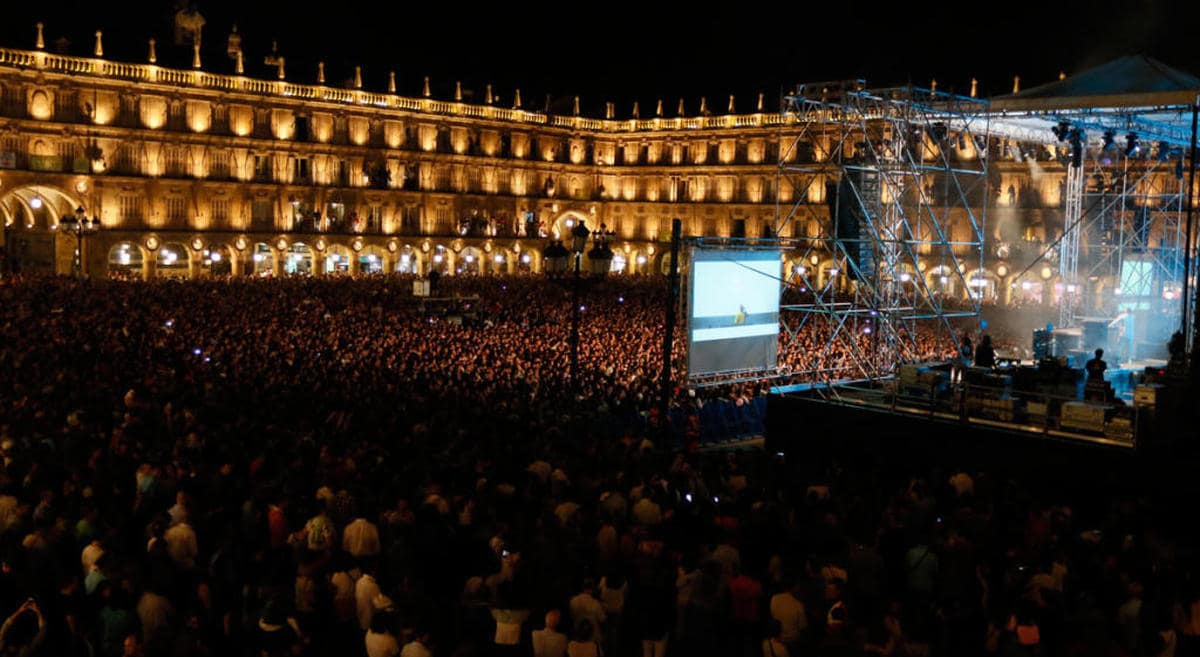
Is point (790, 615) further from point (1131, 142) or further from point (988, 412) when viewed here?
point (1131, 142)

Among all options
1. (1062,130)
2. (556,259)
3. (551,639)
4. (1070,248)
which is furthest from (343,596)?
(1070,248)

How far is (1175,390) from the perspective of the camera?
47.2 feet

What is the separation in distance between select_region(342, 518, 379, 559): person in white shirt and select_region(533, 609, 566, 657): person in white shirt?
7.22 feet

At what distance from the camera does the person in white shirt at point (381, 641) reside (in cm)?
679

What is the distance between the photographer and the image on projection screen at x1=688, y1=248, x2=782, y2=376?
18156 mm

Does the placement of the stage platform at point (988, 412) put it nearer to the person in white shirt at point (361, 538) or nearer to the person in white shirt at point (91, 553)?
the person in white shirt at point (361, 538)

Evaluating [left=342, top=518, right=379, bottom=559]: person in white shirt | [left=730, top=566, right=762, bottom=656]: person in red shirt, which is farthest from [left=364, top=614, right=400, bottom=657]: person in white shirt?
[left=730, top=566, right=762, bottom=656]: person in red shirt

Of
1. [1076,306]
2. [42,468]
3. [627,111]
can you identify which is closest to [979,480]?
[42,468]

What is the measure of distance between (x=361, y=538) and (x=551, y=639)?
240 centimetres

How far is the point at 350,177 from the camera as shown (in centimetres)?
5928

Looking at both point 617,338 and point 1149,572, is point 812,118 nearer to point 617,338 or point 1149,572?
point 617,338

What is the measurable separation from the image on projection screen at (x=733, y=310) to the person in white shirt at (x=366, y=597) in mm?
10916

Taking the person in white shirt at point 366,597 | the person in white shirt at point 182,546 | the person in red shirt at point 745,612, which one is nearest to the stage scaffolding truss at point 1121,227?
the person in red shirt at point 745,612

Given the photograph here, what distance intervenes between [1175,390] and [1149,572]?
7095mm
